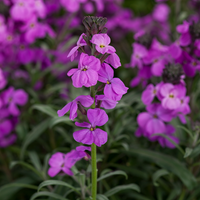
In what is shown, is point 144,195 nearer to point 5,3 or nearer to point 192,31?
point 192,31

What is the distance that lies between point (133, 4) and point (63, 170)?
3.28 m

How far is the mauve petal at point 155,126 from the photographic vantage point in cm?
154

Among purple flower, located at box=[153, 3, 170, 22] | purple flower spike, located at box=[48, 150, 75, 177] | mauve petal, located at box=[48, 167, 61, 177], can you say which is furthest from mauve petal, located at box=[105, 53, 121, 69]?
purple flower, located at box=[153, 3, 170, 22]

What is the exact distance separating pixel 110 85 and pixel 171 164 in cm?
75

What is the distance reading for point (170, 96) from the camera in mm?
1470

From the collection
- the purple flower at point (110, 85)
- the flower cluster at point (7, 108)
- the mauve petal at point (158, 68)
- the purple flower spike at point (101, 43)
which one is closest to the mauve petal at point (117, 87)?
the purple flower at point (110, 85)

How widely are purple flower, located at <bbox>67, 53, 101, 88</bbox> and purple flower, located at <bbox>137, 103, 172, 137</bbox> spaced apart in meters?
0.67

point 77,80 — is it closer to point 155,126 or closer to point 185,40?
point 155,126

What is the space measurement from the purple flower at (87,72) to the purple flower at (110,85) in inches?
2.0

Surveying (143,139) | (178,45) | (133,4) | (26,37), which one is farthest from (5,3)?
(133,4)

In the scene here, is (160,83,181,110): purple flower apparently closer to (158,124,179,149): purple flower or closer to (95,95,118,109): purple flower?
(158,124,179,149): purple flower

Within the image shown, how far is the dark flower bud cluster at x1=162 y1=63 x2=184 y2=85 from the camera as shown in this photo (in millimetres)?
1473

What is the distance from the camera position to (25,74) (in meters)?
2.31

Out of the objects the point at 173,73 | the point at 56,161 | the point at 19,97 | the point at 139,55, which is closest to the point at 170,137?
the point at 173,73
